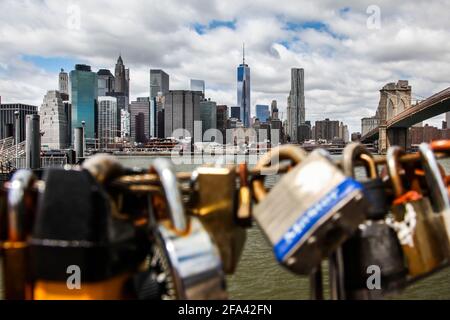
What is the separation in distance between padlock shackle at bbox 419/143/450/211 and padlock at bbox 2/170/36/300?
1260 millimetres

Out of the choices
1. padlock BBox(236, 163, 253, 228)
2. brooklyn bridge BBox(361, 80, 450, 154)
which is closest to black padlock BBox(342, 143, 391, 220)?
padlock BBox(236, 163, 253, 228)

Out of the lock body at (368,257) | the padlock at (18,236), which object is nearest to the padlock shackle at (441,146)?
the lock body at (368,257)

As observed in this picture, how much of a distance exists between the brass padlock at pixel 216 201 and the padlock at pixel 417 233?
0.56 m

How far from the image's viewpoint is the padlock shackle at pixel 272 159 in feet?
4.76

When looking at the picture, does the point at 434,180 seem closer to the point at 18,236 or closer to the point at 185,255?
the point at 185,255

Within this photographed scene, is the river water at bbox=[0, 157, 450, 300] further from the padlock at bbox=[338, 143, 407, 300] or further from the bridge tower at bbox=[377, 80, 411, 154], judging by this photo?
the bridge tower at bbox=[377, 80, 411, 154]

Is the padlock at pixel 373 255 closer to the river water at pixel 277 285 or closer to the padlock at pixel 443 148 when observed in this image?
the padlock at pixel 443 148

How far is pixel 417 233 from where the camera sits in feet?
4.77

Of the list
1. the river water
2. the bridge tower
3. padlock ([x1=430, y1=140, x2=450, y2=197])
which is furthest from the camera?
the bridge tower

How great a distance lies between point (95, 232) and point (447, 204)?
3.67 feet

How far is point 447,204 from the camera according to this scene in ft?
4.66

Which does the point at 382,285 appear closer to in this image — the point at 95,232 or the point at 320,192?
the point at 320,192

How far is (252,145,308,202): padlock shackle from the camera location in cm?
145

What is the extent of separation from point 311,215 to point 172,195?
393 mm
